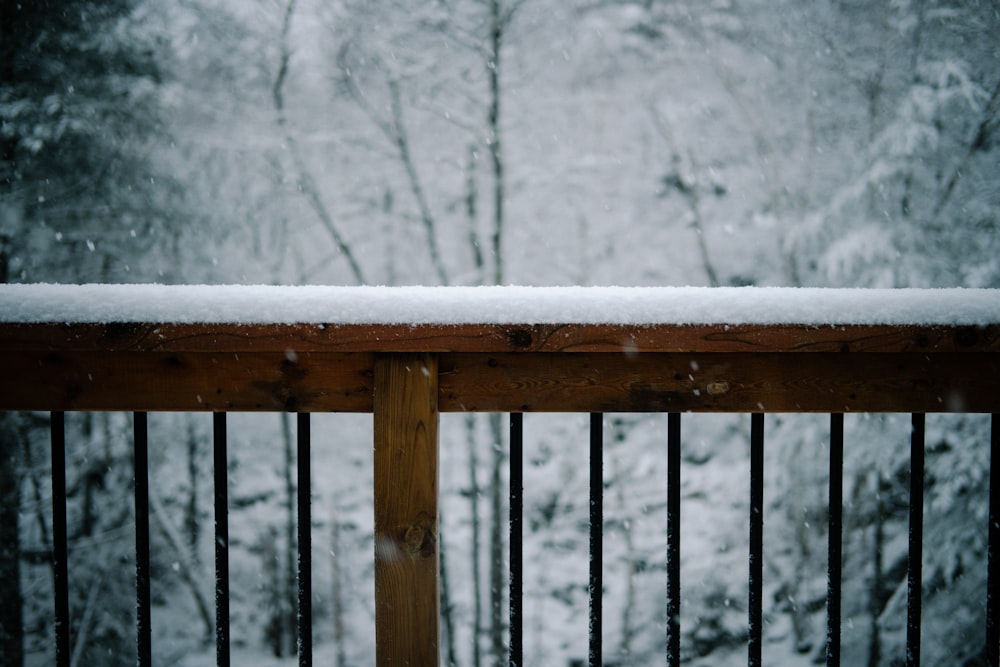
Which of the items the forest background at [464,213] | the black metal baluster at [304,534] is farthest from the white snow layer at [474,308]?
the forest background at [464,213]

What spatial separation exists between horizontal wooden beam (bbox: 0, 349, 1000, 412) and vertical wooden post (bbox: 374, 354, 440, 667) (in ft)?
0.17

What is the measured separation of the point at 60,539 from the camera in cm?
119

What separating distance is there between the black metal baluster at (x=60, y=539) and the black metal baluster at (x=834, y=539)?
143cm

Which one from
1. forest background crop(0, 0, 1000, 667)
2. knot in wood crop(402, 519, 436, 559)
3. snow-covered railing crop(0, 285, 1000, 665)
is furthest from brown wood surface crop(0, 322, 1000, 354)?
forest background crop(0, 0, 1000, 667)

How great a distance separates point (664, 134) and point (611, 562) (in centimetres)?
525

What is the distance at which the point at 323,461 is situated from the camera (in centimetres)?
812

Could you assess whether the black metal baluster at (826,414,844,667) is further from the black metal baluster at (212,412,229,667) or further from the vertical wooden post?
the black metal baluster at (212,412,229,667)

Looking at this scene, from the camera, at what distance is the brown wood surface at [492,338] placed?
1.07m

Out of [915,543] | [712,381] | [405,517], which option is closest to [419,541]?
[405,517]

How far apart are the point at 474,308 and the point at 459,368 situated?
0.44ft

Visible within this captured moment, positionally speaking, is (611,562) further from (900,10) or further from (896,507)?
(900,10)

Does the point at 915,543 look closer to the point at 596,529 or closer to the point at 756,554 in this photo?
the point at 756,554

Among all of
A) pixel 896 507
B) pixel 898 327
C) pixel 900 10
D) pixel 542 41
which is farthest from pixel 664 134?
pixel 898 327

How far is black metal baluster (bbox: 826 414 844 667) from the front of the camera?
3.81 ft
